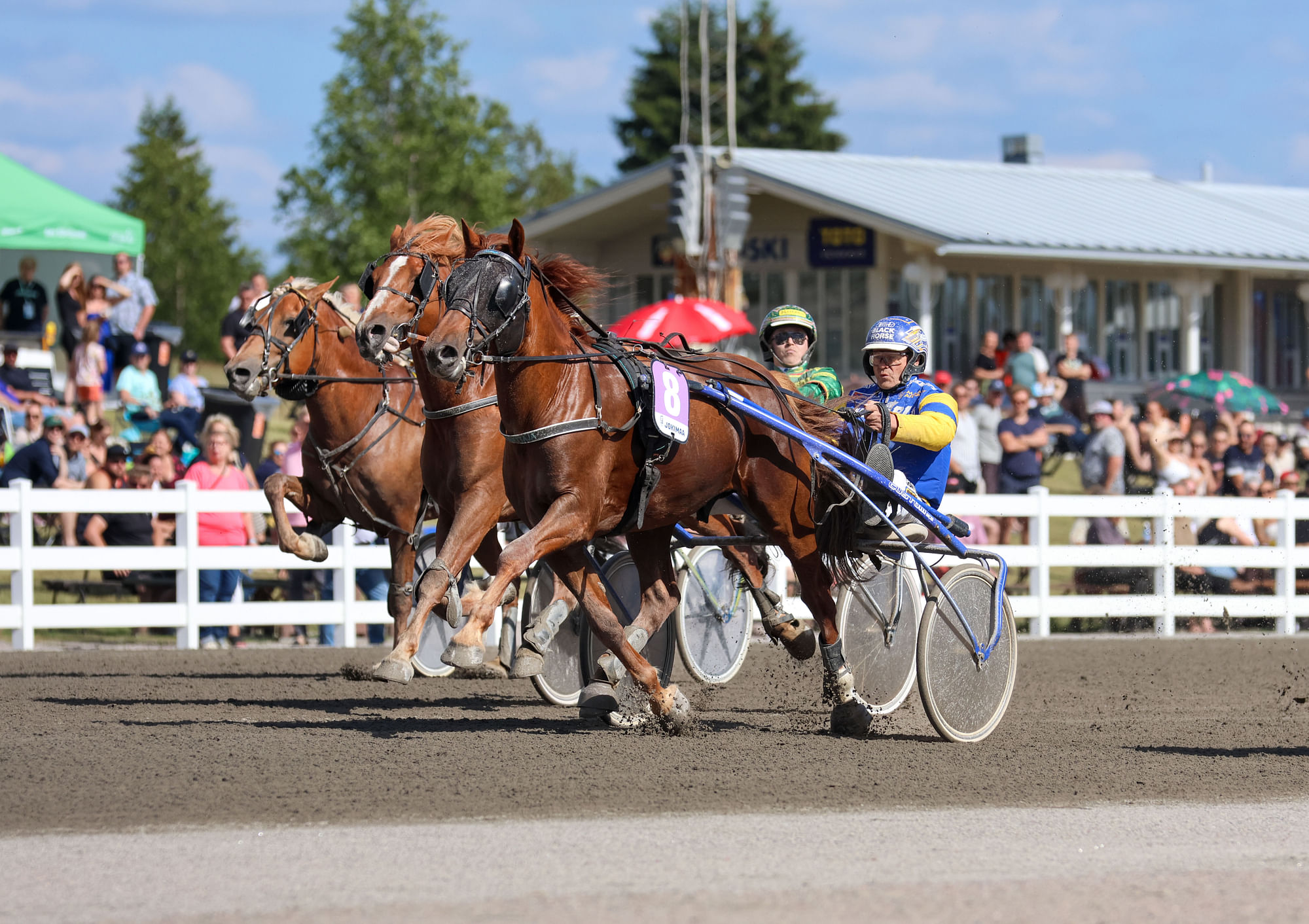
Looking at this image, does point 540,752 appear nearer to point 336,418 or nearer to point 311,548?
point 311,548

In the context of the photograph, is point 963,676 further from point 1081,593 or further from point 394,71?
point 394,71

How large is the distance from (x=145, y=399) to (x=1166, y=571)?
10.4 meters

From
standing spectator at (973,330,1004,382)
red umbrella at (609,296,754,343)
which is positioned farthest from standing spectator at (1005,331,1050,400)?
red umbrella at (609,296,754,343)

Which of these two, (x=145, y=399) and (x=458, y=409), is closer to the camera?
(x=458, y=409)

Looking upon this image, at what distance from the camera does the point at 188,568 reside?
1249 centimetres

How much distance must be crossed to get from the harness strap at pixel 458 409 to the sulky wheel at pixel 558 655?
3.31 ft

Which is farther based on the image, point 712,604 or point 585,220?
point 585,220

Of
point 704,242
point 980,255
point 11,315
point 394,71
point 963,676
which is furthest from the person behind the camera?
point 394,71

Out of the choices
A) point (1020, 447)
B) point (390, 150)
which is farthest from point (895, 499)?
point (390, 150)

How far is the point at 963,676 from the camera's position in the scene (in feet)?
24.9

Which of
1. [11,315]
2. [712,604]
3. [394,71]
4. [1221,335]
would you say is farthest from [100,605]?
[394,71]

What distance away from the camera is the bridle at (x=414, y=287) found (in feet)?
25.9

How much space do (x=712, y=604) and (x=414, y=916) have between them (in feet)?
17.5

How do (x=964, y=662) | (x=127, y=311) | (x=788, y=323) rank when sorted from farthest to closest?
(x=127, y=311) → (x=788, y=323) → (x=964, y=662)
